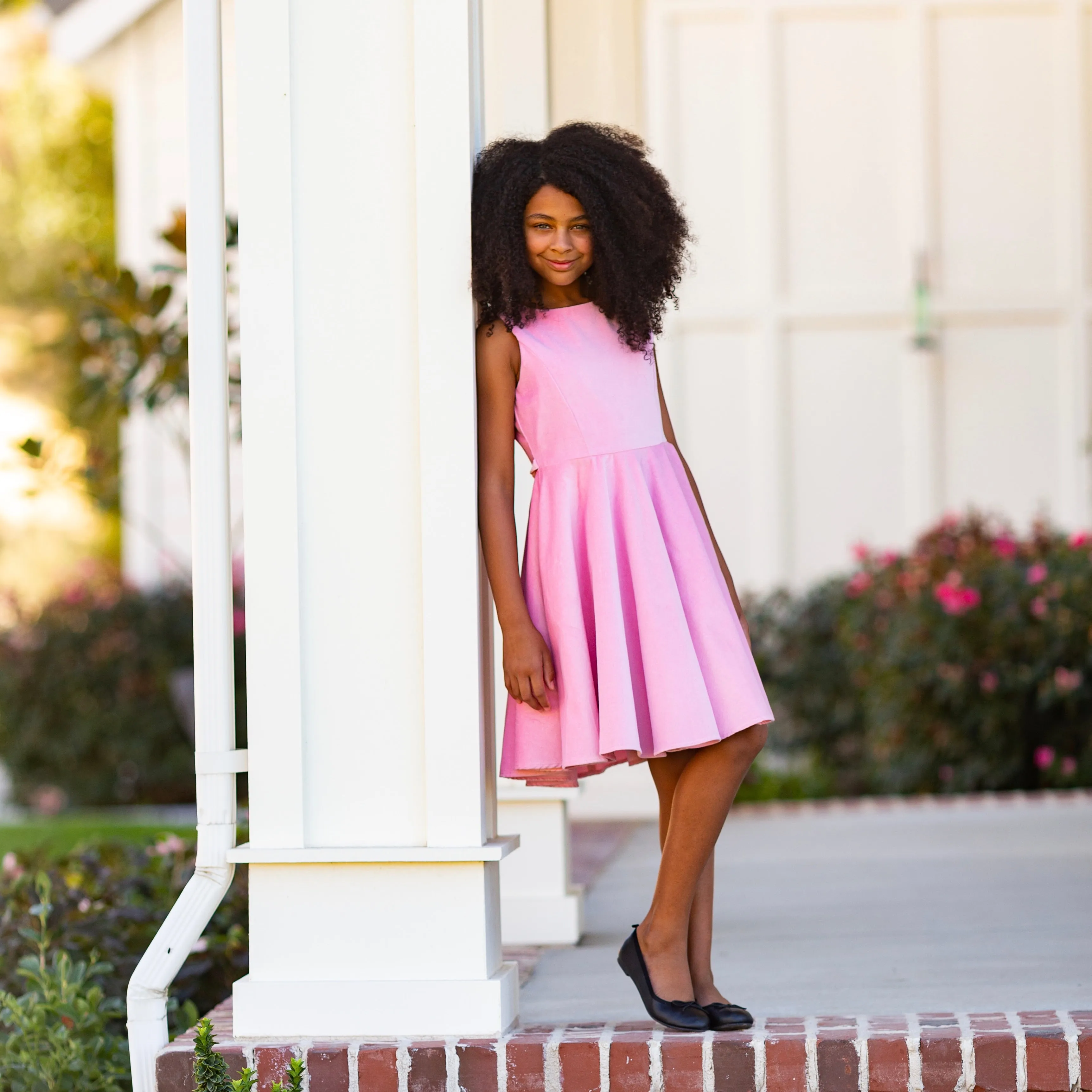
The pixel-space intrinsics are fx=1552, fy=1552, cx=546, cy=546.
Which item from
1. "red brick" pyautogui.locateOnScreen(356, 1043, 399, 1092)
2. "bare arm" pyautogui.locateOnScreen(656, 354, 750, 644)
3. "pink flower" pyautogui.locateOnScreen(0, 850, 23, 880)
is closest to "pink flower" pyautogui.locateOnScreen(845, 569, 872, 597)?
"pink flower" pyautogui.locateOnScreen(0, 850, 23, 880)

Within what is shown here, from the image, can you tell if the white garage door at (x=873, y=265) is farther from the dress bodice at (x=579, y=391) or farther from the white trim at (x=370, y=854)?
the white trim at (x=370, y=854)

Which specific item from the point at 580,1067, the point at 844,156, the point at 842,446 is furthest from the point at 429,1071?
the point at 844,156

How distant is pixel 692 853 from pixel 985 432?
15.9 ft

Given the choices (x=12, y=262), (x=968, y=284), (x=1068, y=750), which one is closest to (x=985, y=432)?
(x=968, y=284)

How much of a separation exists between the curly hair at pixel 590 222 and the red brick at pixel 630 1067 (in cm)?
109

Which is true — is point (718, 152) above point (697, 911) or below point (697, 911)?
above

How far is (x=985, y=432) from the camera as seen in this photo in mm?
6875

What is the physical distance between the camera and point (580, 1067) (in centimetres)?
234

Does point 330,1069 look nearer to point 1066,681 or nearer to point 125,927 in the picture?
point 125,927

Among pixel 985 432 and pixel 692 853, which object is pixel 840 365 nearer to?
pixel 985 432

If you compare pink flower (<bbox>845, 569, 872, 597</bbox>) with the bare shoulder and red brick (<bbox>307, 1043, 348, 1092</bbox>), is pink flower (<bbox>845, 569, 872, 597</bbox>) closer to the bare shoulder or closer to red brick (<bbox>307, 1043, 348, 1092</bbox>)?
the bare shoulder

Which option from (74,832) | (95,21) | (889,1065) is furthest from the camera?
(95,21)

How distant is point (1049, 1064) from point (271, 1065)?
116cm

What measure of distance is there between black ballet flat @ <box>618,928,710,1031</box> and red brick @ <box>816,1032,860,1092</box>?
7.3 inches
